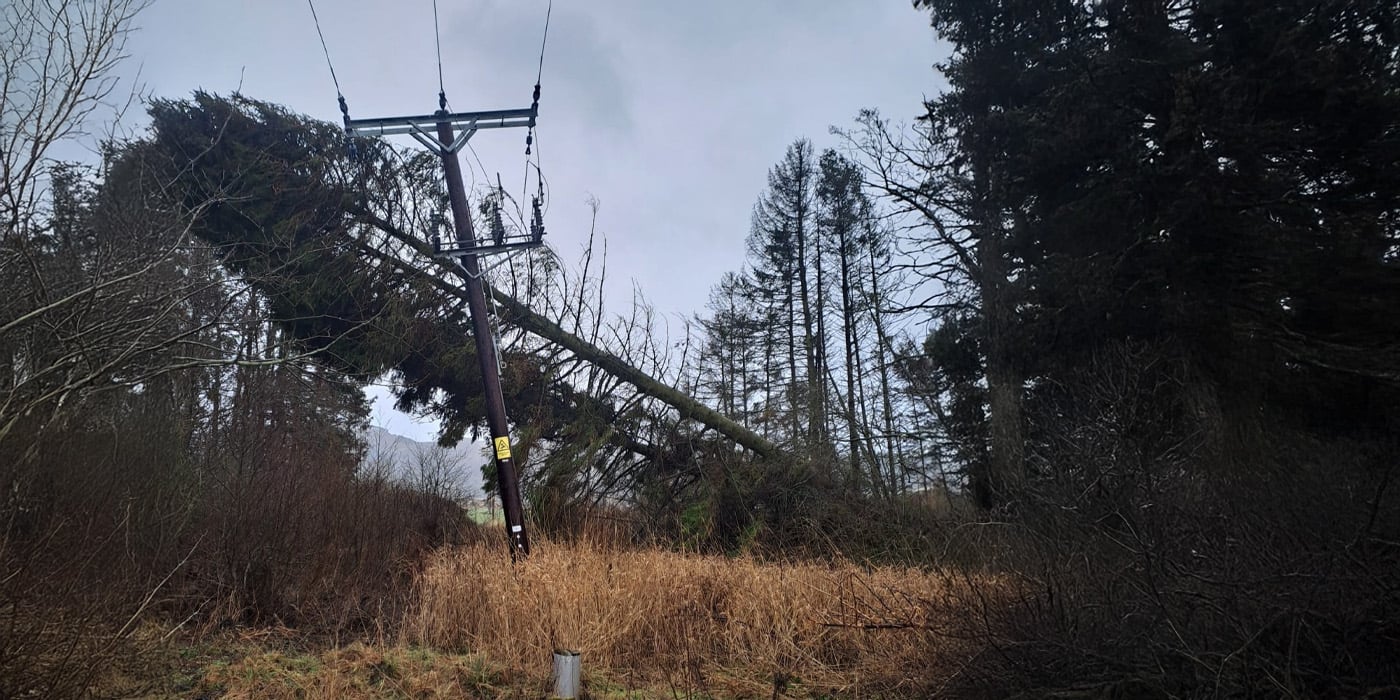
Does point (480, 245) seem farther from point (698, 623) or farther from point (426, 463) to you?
point (426, 463)

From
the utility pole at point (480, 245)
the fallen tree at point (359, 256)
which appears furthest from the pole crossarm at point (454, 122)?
the fallen tree at point (359, 256)

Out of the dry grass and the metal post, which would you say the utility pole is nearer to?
the metal post

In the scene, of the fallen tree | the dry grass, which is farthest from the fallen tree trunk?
the dry grass

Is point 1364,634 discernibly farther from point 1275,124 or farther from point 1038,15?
point 1038,15

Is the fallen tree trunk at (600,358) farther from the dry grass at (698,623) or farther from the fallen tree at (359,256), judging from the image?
the dry grass at (698,623)

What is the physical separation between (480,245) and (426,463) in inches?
428

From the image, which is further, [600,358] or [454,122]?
[600,358]

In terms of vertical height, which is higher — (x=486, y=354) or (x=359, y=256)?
(x=359, y=256)

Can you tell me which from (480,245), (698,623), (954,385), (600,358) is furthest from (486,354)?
(954,385)

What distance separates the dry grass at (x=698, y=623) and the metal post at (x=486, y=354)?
176 centimetres

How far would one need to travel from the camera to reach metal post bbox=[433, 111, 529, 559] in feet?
33.5

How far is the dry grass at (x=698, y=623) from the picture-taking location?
20.2 feet

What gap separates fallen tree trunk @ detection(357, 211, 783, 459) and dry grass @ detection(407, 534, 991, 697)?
8249mm

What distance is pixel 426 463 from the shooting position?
65.2 ft
